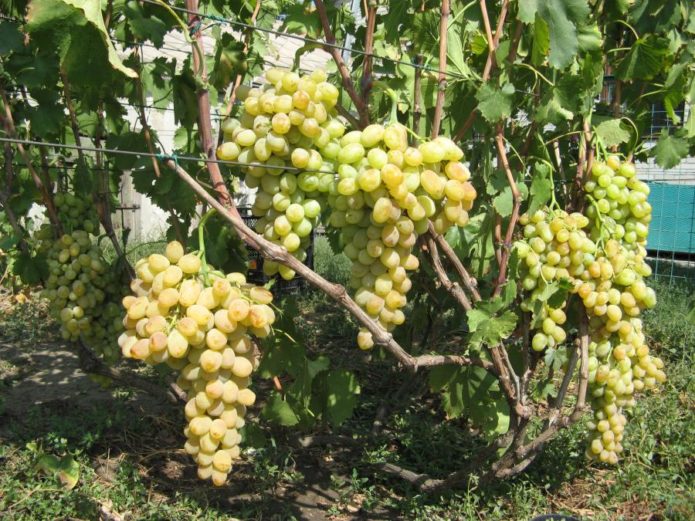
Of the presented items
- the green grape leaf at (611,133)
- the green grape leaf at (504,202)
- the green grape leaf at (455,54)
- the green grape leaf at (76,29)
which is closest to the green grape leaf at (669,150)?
the green grape leaf at (611,133)

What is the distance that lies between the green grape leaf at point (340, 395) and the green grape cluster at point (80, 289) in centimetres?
84

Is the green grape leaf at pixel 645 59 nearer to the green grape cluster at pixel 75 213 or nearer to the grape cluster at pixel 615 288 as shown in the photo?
the grape cluster at pixel 615 288

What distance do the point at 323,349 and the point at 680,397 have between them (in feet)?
7.38

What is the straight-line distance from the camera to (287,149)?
1417 millimetres

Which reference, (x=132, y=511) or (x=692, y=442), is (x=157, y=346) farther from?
(x=692, y=442)

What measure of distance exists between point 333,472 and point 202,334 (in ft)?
5.42

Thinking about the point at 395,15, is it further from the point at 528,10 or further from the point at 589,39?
the point at 589,39

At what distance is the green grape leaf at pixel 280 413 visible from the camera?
2170mm

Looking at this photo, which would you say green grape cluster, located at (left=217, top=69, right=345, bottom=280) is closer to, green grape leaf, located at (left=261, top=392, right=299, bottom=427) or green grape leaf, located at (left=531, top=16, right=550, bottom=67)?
green grape leaf, located at (left=531, top=16, right=550, bottom=67)

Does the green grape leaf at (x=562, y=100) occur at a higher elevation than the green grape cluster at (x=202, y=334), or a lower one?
higher

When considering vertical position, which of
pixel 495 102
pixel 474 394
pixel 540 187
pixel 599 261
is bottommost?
pixel 474 394

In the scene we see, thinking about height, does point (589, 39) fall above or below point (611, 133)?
above

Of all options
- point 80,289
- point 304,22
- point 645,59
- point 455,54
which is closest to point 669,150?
point 645,59

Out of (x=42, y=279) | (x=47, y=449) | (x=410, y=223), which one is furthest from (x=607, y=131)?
(x=47, y=449)
